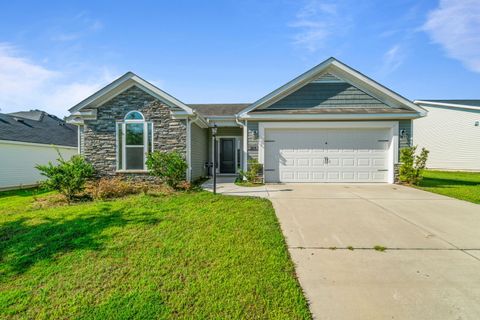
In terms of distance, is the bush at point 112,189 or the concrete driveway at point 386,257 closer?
the concrete driveway at point 386,257

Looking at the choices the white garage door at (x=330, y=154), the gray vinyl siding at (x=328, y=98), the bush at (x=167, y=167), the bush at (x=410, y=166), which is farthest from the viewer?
the gray vinyl siding at (x=328, y=98)

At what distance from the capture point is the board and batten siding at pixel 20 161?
11164 millimetres

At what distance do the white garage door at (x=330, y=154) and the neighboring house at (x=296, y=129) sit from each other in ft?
0.13

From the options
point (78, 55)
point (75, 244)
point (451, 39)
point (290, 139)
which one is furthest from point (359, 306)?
point (451, 39)

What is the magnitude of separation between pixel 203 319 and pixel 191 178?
293 inches

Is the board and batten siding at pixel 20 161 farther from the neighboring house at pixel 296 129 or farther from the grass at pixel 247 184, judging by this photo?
the grass at pixel 247 184

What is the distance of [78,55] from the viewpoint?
9414mm

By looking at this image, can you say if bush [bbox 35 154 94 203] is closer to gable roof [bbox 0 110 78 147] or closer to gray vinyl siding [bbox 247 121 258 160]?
gray vinyl siding [bbox 247 121 258 160]

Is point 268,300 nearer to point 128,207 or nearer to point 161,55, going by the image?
point 128,207

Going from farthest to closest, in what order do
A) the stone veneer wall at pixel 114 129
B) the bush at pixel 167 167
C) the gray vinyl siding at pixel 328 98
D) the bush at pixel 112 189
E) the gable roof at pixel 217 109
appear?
the gable roof at pixel 217 109, the gray vinyl siding at pixel 328 98, the stone veneer wall at pixel 114 129, the bush at pixel 167 167, the bush at pixel 112 189

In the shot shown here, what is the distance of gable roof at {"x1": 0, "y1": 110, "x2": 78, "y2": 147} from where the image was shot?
12116 millimetres

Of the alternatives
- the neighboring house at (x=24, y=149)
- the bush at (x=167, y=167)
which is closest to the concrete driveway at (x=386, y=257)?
the bush at (x=167, y=167)

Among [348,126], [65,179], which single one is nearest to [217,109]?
[348,126]

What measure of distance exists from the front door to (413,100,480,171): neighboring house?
55.4 feet
